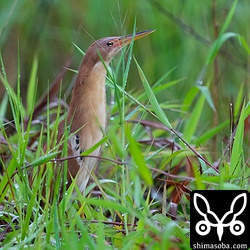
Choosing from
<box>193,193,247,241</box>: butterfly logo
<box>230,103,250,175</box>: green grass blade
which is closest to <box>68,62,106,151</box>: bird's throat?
<box>230,103,250,175</box>: green grass blade

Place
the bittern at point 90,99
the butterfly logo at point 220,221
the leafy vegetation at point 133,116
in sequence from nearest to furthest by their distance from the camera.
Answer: the butterfly logo at point 220,221 < the leafy vegetation at point 133,116 < the bittern at point 90,99

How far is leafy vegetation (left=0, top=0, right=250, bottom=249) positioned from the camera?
2186 mm

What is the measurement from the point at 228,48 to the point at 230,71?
0.13 m

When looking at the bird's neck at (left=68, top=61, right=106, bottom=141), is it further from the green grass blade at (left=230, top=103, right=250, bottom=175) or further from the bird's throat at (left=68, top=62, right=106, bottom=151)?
the green grass blade at (left=230, top=103, right=250, bottom=175)

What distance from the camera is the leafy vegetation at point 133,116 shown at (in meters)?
2.19

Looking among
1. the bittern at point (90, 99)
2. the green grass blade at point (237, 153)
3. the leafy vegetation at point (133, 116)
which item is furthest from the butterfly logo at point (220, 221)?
the bittern at point (90, 99)

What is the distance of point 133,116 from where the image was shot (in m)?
3.54

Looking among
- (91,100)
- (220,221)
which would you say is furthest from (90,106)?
(220,221)

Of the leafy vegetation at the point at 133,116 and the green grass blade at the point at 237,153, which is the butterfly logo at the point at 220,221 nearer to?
the leafy vegetation at the point at 133,116

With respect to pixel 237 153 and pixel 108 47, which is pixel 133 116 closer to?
Answer: pixel 108 47

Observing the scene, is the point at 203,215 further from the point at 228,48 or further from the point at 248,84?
the point at 228,48

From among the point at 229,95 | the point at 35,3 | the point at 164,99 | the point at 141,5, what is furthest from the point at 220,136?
the point at 35,3

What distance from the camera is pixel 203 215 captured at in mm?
1995

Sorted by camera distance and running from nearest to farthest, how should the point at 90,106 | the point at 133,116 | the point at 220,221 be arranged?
the point at 220,221 < the point at 90,106 < the point at 133,116
